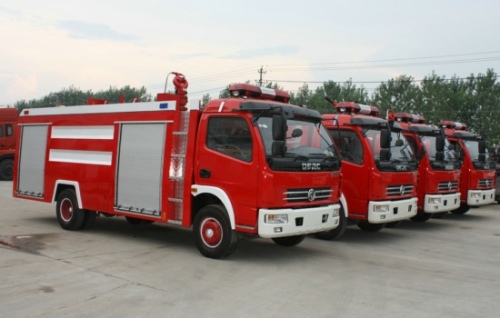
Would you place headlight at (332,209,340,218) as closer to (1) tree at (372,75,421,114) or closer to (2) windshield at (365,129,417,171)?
(2) windshield at (365,129,417,171)

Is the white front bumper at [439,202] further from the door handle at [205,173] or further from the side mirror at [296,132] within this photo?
the door handle at [205,173]

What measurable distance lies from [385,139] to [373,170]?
63 cm

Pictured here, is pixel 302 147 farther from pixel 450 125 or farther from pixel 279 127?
pixel 450 125

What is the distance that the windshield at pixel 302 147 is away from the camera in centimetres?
747

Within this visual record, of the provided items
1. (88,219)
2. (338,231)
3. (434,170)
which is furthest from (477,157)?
(88,219)

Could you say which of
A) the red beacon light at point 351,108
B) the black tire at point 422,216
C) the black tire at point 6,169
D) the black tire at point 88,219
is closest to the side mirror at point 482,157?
the black tire at point 422,216

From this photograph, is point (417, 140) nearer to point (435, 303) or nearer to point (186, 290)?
point (435, 303)

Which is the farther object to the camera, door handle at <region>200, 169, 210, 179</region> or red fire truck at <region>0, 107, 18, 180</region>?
red fire truck at <region>0, 107, 18, 180</region>

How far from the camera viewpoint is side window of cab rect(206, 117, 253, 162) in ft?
24.9

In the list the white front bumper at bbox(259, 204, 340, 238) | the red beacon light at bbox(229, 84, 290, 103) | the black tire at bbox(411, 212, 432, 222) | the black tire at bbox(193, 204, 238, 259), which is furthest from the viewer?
the black tire at bbox(411, 212, 432, 222)

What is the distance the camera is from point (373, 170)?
971cm

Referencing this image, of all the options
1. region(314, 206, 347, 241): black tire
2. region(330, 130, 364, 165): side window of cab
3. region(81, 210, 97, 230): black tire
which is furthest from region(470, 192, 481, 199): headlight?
region(81, 210, 97, 230): black tire

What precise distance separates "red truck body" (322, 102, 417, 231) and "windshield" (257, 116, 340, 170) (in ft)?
5.05

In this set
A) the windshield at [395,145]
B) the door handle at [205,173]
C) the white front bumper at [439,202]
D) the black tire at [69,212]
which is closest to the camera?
the door handle at [205,173]
